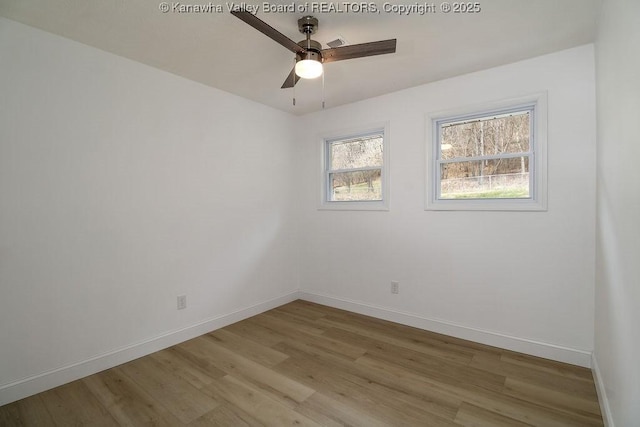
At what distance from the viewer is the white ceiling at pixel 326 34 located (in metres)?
1.83

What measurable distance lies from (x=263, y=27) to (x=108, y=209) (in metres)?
1.87

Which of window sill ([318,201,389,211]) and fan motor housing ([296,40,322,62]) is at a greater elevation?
fan motor housing ([296,40,322,62])

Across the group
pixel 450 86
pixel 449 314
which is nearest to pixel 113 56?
pixel 450 86

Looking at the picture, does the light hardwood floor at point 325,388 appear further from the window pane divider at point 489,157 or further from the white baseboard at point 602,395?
the window pane divider at point 489,157

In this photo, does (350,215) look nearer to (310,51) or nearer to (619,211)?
(310,51)

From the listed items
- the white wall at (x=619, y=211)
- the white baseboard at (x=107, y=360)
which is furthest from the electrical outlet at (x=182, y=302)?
the white wall at (x=619, y=211)

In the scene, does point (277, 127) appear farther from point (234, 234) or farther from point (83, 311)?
point (83, 311)

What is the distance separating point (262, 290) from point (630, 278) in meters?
3.20

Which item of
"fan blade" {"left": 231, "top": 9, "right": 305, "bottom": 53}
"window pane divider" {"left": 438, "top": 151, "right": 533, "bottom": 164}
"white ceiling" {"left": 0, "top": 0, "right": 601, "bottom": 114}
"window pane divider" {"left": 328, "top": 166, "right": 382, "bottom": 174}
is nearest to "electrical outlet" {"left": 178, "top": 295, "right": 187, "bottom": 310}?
"white ceiling" {"left": 0, "top": 0, "right": 601, "bottom": 114}

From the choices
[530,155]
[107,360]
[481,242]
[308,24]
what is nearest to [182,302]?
[107,360]

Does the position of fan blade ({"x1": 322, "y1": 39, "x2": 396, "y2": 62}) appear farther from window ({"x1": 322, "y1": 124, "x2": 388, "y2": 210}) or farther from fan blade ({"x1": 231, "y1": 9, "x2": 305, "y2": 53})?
window ({"x1": 322, "y1": 124, "x2": 388, "y2": 210})

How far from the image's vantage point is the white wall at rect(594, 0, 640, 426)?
1.18 metres

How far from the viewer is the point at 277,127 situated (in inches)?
151

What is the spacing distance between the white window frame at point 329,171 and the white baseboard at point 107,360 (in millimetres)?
1646
